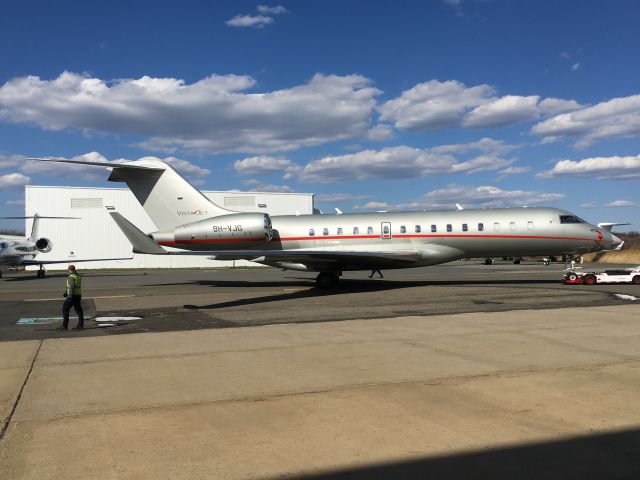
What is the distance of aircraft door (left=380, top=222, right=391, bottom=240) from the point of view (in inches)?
891

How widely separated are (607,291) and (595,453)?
16293mm

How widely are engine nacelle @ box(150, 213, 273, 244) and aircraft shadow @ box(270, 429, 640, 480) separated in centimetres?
1861

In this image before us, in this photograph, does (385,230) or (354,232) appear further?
(354,232)

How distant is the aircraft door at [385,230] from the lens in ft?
74.2

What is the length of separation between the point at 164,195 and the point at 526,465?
70.9 ft

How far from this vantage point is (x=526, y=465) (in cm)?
434

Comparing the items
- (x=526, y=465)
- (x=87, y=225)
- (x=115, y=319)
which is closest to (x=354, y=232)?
(x=115, y=319)

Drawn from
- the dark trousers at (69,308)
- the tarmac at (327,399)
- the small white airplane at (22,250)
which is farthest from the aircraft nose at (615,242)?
the small white airplane at (22,250)

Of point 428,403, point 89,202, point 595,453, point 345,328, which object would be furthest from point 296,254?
point 89,202

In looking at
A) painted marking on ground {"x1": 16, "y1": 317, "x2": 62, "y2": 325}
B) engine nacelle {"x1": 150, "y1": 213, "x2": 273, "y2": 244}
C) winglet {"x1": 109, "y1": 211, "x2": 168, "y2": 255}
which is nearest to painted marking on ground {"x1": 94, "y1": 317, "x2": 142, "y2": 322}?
painted marking on ground {"x1": 16, "y1": 317, "x2": 62, "y2": 325}

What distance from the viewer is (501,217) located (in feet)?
72.6

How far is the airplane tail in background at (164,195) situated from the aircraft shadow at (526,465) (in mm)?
20702

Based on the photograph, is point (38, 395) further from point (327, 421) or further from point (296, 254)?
point (296, 254)

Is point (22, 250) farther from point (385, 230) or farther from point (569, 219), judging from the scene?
point (569, 219)
